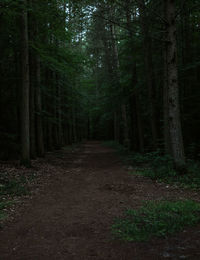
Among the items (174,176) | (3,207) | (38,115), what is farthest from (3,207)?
(38,115)

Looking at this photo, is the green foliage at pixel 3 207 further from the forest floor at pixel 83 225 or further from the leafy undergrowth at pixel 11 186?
the forest floor at pixel 83 225

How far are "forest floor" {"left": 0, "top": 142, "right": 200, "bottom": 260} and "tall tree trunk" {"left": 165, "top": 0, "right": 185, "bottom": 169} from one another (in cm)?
166

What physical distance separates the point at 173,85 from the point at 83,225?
641 cm

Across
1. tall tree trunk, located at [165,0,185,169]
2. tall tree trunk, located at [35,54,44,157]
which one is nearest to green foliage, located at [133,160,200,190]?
tall tree trunk, located at [165,0,185,169]

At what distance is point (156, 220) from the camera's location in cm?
477

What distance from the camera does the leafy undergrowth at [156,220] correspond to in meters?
4.20

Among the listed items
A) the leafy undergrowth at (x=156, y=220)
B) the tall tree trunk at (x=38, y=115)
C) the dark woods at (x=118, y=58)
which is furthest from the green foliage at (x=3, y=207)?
the tall tree trunk at (x=38, y=115)

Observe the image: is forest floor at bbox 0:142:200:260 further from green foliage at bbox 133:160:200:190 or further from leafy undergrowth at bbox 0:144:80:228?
green foliage at bbox 133:160:200:190

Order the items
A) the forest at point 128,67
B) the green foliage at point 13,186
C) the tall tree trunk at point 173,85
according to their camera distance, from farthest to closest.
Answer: the forest at point 128,67 < the tall tree trunk at point 173,85 < the green foliage at point 13,186

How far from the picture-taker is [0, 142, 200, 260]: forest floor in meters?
3.61

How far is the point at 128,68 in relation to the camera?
54.5 ft

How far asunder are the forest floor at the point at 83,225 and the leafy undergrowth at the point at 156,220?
178 mm

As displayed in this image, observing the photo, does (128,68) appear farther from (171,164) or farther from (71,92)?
(71,92)

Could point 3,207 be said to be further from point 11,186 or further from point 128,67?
point 128,67
